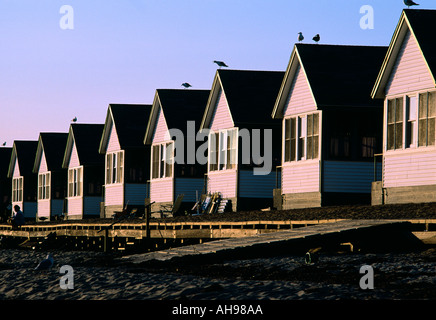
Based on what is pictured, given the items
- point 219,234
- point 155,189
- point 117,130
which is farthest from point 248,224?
point 117,130

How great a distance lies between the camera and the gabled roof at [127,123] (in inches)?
1844

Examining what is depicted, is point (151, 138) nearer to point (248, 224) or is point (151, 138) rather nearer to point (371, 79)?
point (371, 79)

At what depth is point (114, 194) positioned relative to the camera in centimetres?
4809

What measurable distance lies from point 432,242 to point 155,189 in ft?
84.9

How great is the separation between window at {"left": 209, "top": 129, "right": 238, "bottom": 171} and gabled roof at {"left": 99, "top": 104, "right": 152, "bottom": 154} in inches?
354

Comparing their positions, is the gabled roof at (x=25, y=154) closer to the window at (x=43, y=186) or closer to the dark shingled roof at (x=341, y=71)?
the window at (x=43, y=186)

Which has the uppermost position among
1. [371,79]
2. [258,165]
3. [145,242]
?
[371,79]

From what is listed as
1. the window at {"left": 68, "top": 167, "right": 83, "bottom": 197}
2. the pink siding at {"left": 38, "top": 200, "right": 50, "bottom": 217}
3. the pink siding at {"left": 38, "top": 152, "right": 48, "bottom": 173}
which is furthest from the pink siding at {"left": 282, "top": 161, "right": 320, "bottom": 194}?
the pink siding at {"left": 38, "top": 152, "right": 48, "bottom": 173}

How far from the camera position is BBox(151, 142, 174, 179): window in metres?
42.2

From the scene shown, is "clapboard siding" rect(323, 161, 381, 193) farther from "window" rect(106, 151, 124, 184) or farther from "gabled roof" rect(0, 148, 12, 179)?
"gabled roof" rect(0, 148, 12, 179)
